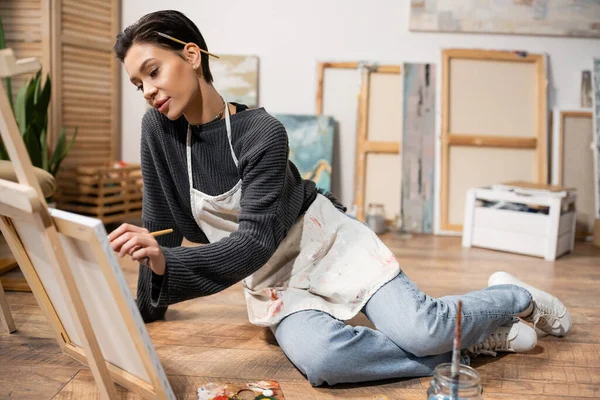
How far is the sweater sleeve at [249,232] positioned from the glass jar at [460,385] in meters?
0.49

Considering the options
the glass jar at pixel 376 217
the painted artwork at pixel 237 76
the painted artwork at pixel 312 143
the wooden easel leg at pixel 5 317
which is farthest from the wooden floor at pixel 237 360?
the painted artwork at pixel 237 76

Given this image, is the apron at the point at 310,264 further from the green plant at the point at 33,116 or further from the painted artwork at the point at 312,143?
the painted artwork at the point at 312,143

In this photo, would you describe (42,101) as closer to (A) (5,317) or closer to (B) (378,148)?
(A) (5,317)

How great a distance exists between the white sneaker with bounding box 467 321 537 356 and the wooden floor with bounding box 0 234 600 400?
0.03 m

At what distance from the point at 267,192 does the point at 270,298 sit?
33cm

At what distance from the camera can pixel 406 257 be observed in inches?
118

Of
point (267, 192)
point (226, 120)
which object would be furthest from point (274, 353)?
point (226, 120)

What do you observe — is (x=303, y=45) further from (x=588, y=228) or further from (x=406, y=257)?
(x=588, y=228)

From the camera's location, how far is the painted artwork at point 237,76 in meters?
3.64

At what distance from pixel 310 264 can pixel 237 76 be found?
2125 millimetres

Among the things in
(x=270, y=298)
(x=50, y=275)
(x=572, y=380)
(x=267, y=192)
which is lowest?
(x=572, y=380)

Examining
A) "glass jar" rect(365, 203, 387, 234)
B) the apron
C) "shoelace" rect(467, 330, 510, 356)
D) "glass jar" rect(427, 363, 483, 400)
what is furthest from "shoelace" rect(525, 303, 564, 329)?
"glass jar" rect(365, 203, 387, 234)

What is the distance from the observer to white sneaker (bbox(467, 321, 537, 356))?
175 cm

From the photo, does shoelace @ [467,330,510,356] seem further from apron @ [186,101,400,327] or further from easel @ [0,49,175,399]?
easel @ [0,49,175,399]
